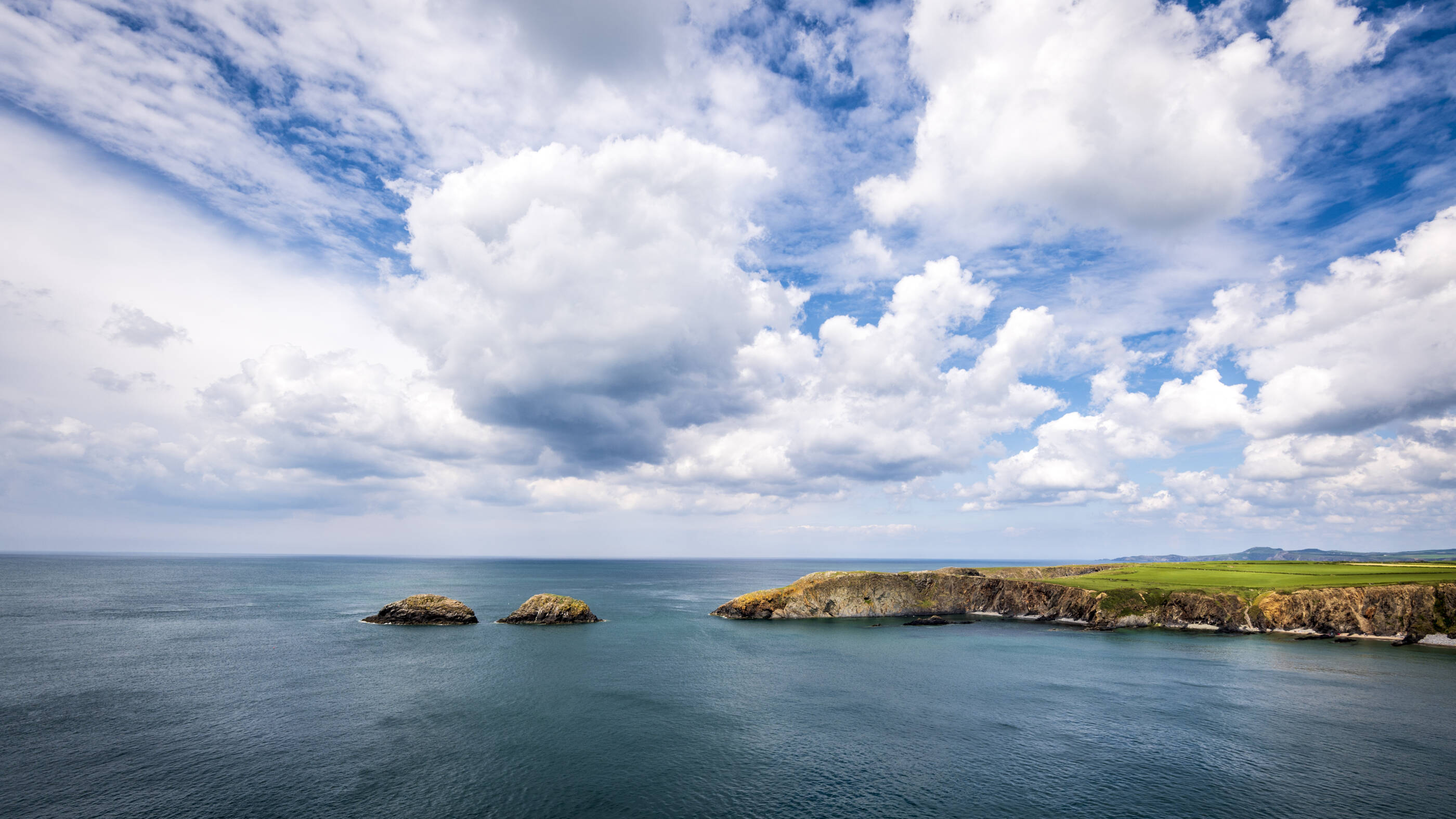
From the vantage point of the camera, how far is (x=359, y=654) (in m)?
72.9

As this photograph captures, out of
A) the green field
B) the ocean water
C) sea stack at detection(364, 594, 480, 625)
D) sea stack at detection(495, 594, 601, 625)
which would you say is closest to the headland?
the green field

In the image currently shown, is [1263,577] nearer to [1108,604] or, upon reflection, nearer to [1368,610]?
[1368,610]

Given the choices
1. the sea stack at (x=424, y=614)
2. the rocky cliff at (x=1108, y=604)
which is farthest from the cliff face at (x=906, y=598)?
the sea stack at (x=424, y=614)

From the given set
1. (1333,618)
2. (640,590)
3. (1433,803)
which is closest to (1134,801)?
(1433,803)

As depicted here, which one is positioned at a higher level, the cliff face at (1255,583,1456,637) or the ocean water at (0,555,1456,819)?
the cliff face at (1255,583,1456,637)

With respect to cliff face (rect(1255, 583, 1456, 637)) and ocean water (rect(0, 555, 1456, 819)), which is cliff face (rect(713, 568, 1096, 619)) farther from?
cliff face (rect(1255, 583, 1456, 637))

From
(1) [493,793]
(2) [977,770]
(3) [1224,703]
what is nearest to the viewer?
(1) [493,793]

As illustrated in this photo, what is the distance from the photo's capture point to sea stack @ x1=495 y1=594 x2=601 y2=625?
100 m

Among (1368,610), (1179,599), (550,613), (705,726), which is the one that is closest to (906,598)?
(1179,599)

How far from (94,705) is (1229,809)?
8927 cm

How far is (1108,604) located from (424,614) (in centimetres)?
12732

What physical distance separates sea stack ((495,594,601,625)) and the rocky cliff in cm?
2897

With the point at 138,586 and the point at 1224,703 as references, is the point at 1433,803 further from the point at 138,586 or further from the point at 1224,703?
the point at 138,586

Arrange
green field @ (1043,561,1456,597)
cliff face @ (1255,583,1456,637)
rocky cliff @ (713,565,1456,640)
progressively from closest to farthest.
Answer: cliff face @ (1255,583,1456,637) < rocky cliff @ (713,565,1456,640) < green field @ (1043,561,1456,597)
